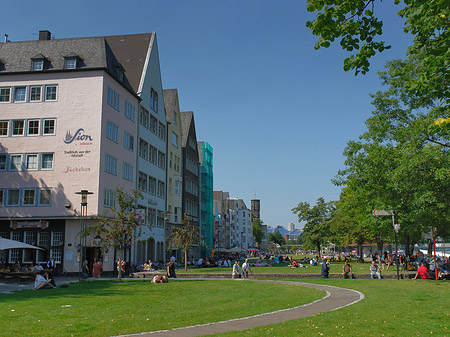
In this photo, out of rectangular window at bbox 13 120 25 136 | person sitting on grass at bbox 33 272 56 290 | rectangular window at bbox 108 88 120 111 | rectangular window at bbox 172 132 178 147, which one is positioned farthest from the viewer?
rectangular window at bbox 172 132 178 147

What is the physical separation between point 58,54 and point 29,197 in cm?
1388

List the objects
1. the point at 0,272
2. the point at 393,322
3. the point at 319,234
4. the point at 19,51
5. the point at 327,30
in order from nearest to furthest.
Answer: the point at 327,30 < the point at 393,322 < the point at 0,272 < the point at 19,51 < the point at 319,234

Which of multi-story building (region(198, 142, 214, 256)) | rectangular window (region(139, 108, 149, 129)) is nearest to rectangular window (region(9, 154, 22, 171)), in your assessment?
rectangular window (region(139, 108, 149, 129))

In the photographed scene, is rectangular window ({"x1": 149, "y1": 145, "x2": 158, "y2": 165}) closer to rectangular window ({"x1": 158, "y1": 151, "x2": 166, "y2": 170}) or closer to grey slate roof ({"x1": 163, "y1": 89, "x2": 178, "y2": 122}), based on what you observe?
rectangular window ({"x1": 158, "y1": 151, "x2": 166, "y2": 170})

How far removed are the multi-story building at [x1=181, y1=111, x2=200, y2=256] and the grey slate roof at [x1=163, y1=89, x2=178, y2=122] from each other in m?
8.45

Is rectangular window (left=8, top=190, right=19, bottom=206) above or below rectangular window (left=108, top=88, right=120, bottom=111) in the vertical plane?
below

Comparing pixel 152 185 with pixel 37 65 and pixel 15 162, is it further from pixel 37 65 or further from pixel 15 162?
pixel 37 65

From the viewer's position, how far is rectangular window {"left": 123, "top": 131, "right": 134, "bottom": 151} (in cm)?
4723

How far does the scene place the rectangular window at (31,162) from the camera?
41.8m

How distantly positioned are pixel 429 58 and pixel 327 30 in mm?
2708

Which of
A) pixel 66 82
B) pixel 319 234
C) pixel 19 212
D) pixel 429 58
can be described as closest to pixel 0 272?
pixel 19 212

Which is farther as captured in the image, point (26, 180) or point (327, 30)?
point (26, 180)

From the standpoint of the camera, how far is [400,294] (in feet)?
63.4

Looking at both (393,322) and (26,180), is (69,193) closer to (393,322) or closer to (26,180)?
(26,180)
